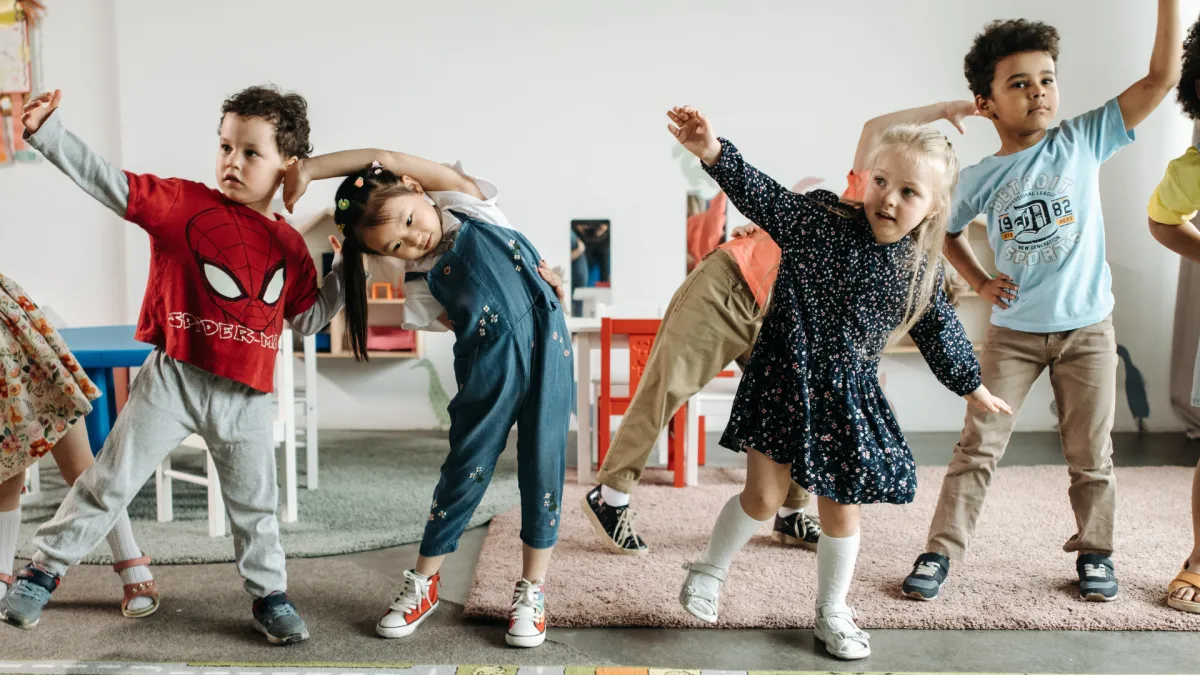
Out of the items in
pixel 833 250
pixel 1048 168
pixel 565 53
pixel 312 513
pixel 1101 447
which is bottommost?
pixel 312 513

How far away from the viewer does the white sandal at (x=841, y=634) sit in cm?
161

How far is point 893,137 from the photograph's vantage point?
1550mm

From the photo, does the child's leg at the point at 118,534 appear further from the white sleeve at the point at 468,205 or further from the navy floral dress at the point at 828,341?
the navy floral dress at the point at 828,341

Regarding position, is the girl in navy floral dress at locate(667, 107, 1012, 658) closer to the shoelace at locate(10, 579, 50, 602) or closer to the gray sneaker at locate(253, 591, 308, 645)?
the gray sneaker at locate(253, 591, 308, 645)

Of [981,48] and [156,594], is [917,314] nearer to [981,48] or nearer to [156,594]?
[981,48]

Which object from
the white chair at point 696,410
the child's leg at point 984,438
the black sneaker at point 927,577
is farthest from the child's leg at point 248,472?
the white chair at point 696,410

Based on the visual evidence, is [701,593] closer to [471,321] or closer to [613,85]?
[471,321]

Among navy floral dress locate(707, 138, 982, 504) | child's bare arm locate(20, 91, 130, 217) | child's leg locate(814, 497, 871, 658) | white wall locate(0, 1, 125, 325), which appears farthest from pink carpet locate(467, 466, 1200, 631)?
white wall locate(0, 1, 125, 325)

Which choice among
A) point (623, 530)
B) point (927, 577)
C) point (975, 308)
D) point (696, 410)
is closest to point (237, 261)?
point (623, 530)

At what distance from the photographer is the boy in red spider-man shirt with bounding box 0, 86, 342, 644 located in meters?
1.60

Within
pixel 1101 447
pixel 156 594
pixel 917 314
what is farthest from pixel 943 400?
pixel 156 594

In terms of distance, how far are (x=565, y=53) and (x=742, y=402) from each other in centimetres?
270

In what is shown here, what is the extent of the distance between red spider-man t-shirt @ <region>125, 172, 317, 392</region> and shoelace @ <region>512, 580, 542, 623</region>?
60 cm

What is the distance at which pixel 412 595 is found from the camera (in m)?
1.74
